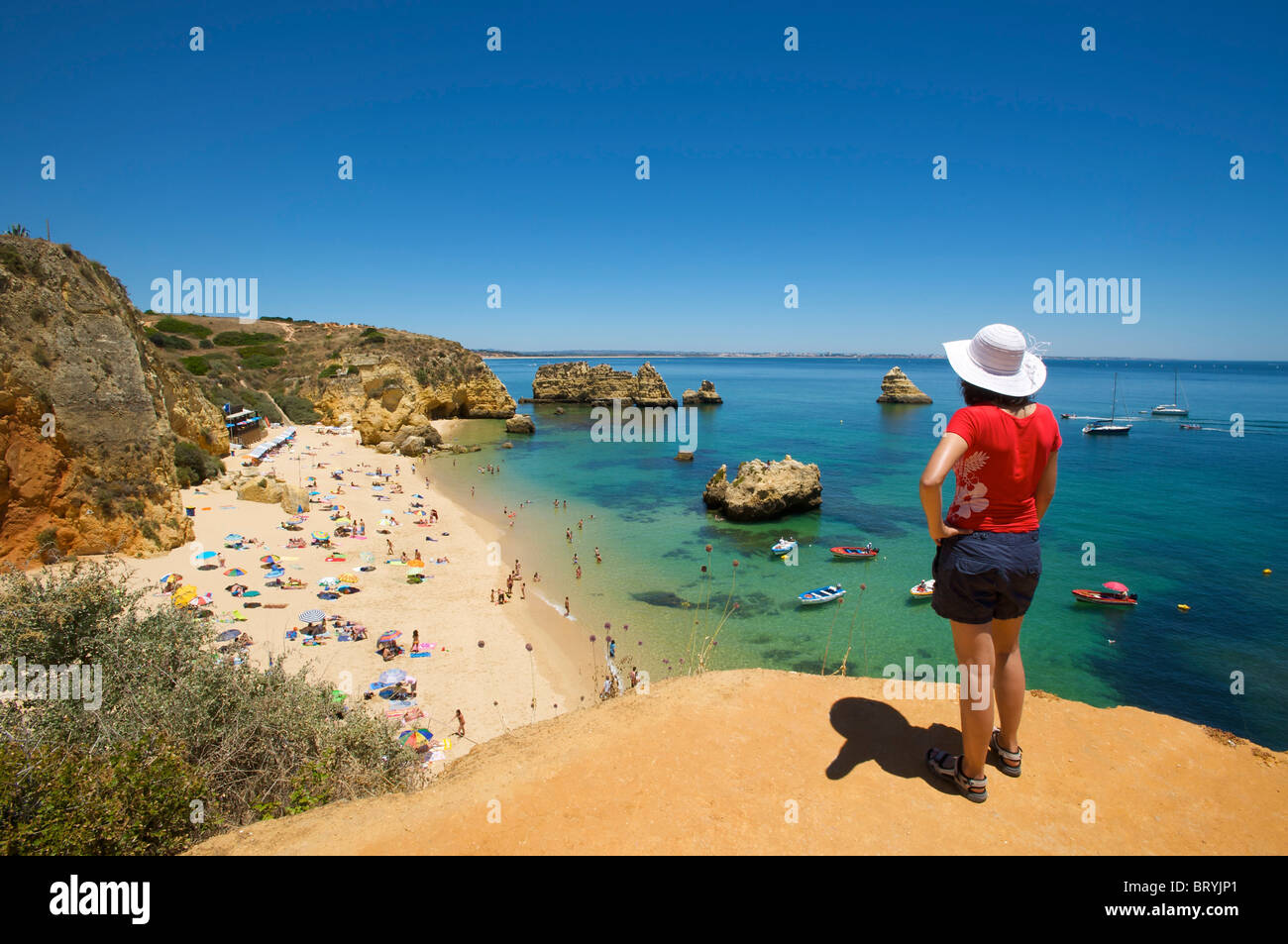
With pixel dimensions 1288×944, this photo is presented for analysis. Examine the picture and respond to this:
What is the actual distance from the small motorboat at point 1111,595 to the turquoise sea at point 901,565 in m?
0.38

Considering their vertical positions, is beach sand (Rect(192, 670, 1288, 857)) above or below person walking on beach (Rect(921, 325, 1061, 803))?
below

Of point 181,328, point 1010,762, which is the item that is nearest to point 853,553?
point 1010,762

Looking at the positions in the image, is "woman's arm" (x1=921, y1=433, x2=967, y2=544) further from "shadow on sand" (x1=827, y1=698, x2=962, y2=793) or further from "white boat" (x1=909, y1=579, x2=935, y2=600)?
"white boat" (x1=909, y1=579, x2=935, y2=600)

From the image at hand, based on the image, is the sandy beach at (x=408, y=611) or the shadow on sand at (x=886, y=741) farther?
the sandy beach at (x=408, y=611)

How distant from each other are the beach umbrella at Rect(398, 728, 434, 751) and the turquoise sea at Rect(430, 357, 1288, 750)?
6.01 meters

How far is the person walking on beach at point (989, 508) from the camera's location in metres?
3.61

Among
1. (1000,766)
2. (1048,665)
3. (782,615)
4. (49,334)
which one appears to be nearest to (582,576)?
(782,615)

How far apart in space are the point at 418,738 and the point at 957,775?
35.5 ft

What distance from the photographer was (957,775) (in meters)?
4.08

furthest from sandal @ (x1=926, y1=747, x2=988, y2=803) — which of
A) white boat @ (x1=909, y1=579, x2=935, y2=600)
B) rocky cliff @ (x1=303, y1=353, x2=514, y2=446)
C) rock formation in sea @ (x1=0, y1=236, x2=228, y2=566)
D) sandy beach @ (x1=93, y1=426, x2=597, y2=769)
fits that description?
rocky cliff @ (x1=303, y1=353, x2=514, y2=446)

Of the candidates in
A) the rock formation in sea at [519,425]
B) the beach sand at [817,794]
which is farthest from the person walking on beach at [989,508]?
the rock formation in sea at [519,425]

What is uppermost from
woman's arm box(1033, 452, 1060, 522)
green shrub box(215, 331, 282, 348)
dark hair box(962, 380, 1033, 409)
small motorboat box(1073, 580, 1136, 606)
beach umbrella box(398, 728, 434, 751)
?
green shrub box(215, 331, 282, 348)

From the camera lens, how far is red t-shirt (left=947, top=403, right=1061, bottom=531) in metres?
3.60

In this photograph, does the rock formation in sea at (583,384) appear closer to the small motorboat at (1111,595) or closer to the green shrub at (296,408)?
the green shrub at (296,408)
